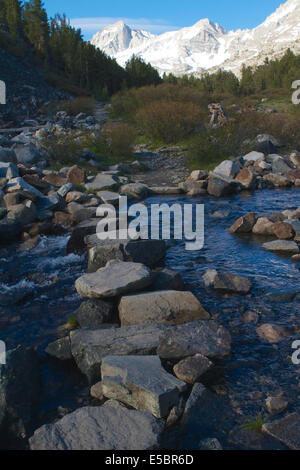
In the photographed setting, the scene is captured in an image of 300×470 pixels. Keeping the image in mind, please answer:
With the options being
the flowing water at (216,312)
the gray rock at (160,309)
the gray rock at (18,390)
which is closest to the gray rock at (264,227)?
the flowing water at (216,312)

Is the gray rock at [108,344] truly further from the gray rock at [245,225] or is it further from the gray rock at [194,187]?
the gray rock at [194,187]

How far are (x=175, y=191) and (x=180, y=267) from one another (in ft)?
19.6

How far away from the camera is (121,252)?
20.5 ft

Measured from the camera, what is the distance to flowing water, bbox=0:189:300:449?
11.0 feet

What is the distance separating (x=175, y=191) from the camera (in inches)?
485

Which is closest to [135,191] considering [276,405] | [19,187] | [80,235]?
[19,187]

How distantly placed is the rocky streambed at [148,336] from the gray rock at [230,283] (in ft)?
0.06

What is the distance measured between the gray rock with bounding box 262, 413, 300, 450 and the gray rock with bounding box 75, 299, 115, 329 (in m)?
2.31

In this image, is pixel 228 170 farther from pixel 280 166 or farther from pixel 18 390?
pixel 18 390

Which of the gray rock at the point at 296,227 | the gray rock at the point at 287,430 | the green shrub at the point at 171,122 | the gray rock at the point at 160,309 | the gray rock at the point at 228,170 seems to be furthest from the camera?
the green shrub at the point at 171,122

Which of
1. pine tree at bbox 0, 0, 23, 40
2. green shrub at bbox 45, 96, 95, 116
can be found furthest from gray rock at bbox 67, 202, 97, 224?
pine tree at bbox 0, 0, 23, 40

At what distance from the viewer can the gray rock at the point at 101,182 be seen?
38.7 ft

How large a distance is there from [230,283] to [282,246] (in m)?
2.03

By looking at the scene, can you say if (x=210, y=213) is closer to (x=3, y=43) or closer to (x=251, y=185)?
(x=251, y=185)
